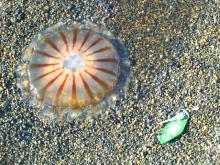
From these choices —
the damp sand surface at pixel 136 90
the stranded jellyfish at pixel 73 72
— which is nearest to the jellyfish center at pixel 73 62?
the stranded jellyfish at pixel 73 72

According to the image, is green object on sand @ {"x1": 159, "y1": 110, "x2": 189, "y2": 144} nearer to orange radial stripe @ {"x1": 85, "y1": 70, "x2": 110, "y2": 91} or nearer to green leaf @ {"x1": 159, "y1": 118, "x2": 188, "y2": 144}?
green leaf @ {"x1": 159, "y1": 118, "x2": 188, "y2": 144}

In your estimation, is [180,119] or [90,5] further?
[90,5]

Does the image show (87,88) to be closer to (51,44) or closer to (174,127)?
(51,44)

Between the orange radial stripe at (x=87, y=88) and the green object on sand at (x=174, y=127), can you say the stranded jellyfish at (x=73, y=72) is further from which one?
the green object on sand at (x=174, y=127)

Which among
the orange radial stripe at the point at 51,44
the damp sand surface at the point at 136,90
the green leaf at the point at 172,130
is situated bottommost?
the green leaf at the point at 172,130

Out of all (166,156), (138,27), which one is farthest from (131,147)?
(138,27)

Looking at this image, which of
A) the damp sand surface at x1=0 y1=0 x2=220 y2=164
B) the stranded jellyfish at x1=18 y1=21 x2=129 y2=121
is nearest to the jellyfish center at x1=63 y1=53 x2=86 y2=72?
the stranded jellyfish at x1=18 y1=21 x2=129 y2=121

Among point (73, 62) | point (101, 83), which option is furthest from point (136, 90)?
point (73, 62)

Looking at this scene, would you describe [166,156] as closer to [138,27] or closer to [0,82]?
[138,27]
